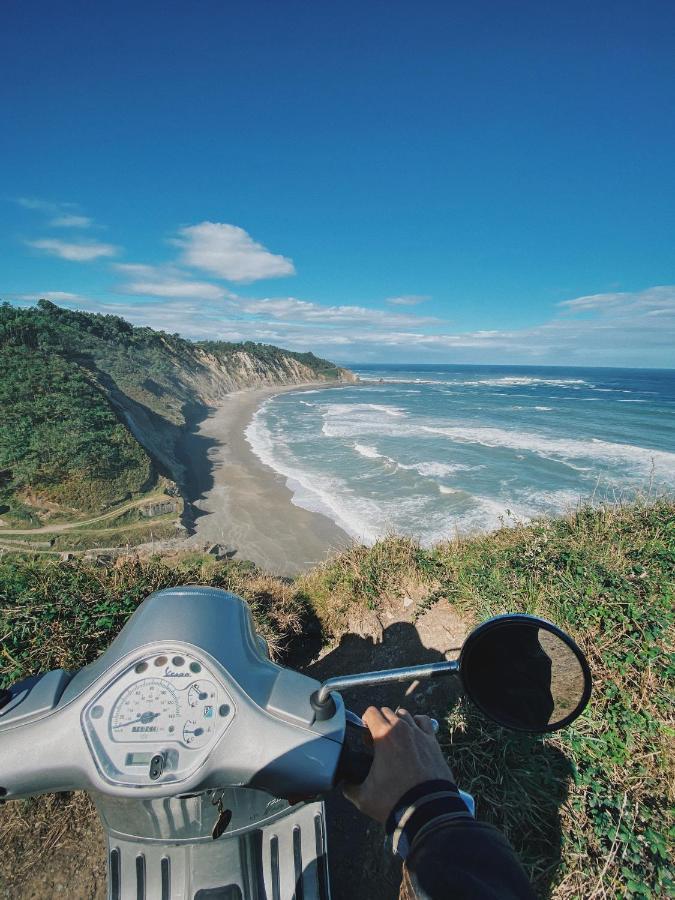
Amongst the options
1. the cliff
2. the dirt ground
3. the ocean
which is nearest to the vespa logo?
the dirt ground

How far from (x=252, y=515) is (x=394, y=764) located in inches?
800

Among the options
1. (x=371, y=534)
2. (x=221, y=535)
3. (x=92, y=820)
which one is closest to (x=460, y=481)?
(x=371, y=534)

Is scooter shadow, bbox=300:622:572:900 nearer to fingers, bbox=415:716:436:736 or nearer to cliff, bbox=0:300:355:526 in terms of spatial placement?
fingers, bbox=415:716:436:736

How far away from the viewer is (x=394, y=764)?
141 cm

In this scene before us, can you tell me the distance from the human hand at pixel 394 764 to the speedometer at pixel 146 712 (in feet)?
2.12

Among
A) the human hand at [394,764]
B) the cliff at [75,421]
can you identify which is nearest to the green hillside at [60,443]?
the cliff at [75,421]

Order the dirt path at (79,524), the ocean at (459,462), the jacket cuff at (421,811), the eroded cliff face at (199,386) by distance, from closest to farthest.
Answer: the jacket cuff at (421,811) → the dirt path at (79,524) → the ocean at (459,462) → the eroded cliff face at (199,386)

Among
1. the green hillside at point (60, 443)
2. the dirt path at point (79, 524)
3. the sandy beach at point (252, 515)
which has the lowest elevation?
the sandy beach at point (252, 515)

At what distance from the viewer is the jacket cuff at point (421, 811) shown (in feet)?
4.01

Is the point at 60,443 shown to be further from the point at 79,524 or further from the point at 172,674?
the point at 172,674

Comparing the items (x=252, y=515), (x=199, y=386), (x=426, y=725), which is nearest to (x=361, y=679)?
(x=426, y=725)

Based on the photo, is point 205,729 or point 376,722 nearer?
point 205,729

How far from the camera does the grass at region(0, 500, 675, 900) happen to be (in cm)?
250

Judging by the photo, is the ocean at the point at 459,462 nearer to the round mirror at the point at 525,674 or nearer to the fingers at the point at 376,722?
the round mirror at the point at 525,674
